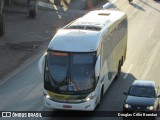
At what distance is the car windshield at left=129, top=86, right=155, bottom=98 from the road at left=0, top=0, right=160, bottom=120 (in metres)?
1.34

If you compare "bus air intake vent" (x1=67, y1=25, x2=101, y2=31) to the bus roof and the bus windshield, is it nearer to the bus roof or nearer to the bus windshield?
the bus roof

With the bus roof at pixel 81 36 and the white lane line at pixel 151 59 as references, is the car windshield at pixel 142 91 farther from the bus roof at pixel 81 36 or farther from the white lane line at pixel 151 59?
the white lane line at pixel 151 59

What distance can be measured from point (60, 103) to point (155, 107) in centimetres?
425

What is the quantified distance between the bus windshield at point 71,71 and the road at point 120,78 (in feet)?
6.03

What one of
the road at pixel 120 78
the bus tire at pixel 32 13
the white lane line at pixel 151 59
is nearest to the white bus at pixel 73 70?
the road at pixel 120 78

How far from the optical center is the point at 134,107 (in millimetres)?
20719

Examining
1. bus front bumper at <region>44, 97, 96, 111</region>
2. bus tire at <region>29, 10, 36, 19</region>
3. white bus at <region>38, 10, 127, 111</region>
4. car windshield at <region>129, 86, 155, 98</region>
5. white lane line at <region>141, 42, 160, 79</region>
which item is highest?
white bus at <region>38, 10, 127, 111</region>

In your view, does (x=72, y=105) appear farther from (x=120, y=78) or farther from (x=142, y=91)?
(x=120, y=78)

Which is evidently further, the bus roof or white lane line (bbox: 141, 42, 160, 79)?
white lane line (bbox: 141, 42, 160, 79)

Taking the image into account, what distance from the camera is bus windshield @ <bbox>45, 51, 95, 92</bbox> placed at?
2094 cm

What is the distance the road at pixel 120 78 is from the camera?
23.7m

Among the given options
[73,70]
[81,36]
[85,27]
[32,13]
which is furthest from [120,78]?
[32,13]

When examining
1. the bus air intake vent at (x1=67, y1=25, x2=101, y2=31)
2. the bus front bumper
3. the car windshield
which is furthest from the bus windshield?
the bus air intake vent at (x1=67, y1=25, x2=101, y2=31)

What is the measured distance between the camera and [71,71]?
2095 cm
